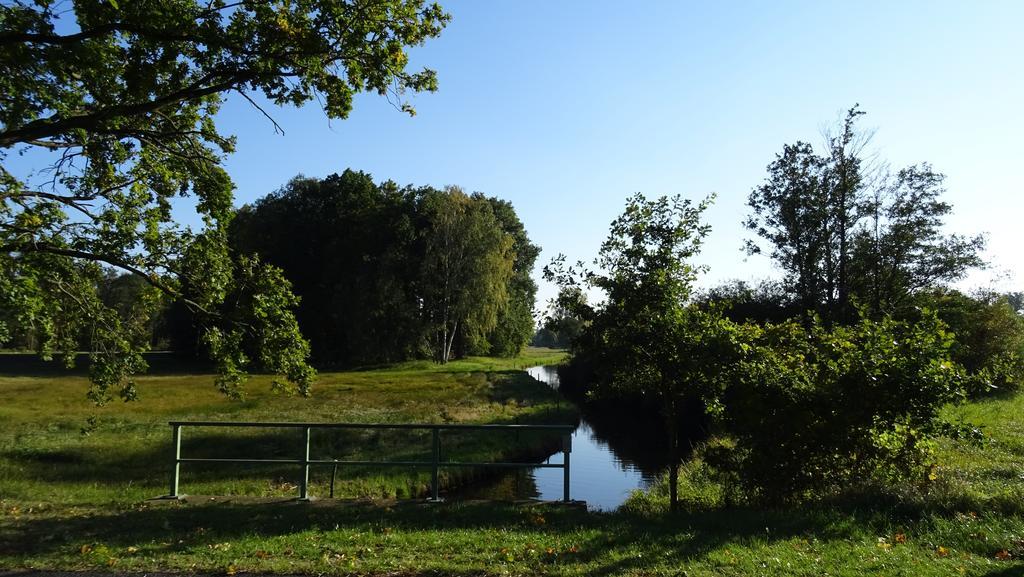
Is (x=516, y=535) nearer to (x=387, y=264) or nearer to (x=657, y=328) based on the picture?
(x=657, y=328)

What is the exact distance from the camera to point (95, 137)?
11492mm

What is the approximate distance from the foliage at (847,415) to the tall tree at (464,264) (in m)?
47.9

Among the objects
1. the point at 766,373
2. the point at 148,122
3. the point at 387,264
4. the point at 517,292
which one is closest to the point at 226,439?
the point at 148,122

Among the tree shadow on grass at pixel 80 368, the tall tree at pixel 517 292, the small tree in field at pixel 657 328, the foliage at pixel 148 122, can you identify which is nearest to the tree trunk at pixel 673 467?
the small tree in field at pixel 657 328

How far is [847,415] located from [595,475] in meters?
12.8

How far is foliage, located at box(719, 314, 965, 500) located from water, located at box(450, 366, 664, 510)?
4.39 meters

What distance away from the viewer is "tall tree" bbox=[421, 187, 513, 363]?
189 feet

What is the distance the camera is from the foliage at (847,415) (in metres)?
9.45

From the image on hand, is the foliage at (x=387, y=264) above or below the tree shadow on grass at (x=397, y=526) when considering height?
above

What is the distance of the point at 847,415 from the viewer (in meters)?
9.48

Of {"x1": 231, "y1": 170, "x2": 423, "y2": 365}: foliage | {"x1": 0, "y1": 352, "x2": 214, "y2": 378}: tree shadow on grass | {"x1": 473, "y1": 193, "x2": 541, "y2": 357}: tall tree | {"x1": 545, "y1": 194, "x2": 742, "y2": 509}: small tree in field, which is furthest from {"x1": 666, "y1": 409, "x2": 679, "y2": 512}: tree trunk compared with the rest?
{"x1": 473, "y1": 193, "x2": 541, "y2": 357}: tall tree

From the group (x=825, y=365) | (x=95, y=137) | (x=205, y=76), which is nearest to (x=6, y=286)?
(x=95, y=137)

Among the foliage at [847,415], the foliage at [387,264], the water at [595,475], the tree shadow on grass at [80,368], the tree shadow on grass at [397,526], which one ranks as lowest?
the water at [595,475]

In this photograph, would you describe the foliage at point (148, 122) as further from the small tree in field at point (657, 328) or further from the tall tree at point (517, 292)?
the tall tree at point (517, 292)
